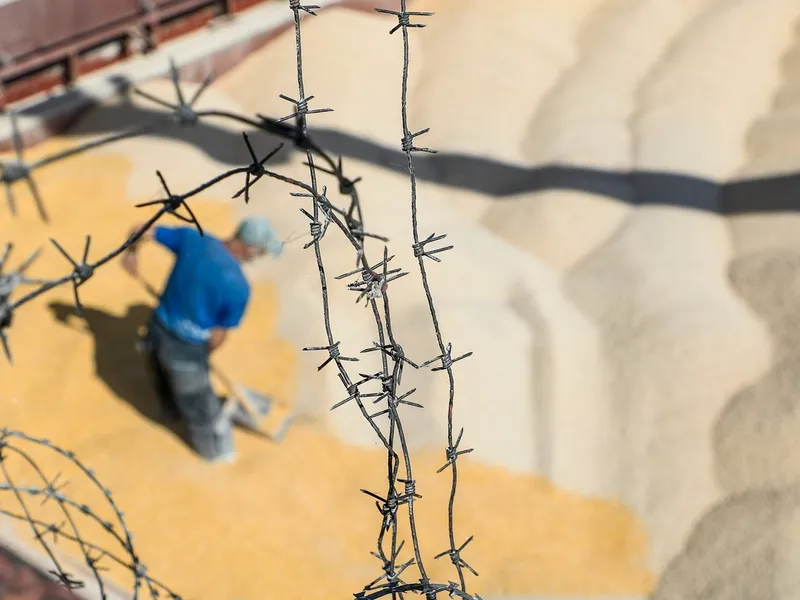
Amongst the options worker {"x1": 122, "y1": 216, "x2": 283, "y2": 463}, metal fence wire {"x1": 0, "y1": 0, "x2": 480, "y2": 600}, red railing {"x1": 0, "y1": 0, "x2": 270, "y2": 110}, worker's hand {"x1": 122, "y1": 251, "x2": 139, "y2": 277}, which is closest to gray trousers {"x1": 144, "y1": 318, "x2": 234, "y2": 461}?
worker {"x1": 122, "y1": 216, "x2": 283, "y2": 463}

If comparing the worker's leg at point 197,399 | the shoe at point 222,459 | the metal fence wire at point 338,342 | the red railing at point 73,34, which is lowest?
the metal fence wire at point 338,342

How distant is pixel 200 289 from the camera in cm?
414

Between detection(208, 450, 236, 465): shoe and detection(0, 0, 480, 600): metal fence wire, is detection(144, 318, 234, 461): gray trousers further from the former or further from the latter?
detection(0, 0, 480, 600): metal fence wire

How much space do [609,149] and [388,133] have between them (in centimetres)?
171

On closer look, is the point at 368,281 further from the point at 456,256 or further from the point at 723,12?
the point at 723,12

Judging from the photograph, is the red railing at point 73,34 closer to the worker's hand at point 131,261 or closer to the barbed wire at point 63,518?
the worker's hand at point 131,261

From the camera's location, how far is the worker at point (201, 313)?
4.12 m

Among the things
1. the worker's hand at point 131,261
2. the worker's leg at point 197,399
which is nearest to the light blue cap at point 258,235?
the worker's leg at point 197,399

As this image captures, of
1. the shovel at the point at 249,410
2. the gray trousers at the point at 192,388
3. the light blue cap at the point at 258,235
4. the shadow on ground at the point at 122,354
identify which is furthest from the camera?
the shadow on ground at the point at 122,354

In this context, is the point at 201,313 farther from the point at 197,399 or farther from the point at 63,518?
the point at 63,518

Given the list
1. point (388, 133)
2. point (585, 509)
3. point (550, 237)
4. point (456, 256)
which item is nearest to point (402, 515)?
point (585, 509)

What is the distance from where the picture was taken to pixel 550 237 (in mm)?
6168

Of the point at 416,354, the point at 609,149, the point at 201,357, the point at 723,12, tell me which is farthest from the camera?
the point at 723,12

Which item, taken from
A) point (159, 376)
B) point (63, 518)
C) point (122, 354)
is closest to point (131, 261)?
point (159, 376)
